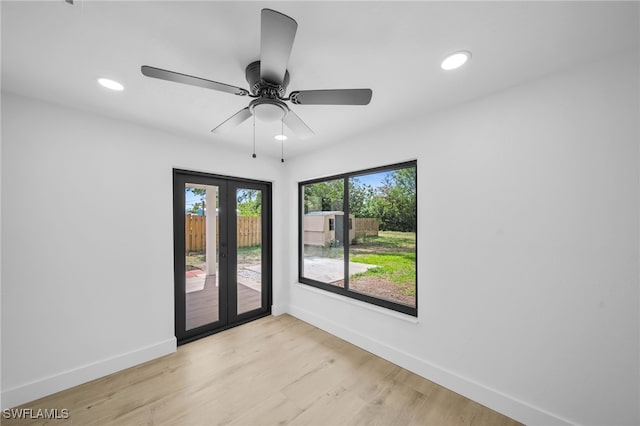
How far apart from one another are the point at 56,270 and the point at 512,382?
151 inches

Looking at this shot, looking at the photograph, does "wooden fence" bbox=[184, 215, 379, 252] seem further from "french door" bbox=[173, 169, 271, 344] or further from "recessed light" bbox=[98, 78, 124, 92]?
"recessed light" bbox=[98, 78, 124, 92]

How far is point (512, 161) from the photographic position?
6.15 feet

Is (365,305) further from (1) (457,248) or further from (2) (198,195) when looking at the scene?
(2) (198,195)

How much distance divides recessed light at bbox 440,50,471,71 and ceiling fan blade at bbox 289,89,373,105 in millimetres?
605

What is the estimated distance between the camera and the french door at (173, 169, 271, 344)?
9.80ft

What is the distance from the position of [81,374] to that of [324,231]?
290 centimetres

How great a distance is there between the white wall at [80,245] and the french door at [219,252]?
0.67 ft

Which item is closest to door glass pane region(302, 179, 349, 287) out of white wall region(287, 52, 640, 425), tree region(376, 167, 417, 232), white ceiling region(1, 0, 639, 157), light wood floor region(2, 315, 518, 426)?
tree region(376, 167, 417, 232)

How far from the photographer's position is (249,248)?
12.0 ft

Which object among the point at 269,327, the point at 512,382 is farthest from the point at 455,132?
the point at 269,327

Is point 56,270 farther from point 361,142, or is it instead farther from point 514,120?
point 514,120

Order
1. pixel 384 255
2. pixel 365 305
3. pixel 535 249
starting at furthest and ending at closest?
pixel 384 255
pixel 365 305
pixel 535 249

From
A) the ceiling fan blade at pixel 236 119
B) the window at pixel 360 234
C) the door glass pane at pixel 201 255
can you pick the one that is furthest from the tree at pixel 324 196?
the ceiling fan blade at pixel 236 119

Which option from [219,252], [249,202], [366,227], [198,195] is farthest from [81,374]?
[366,227]
